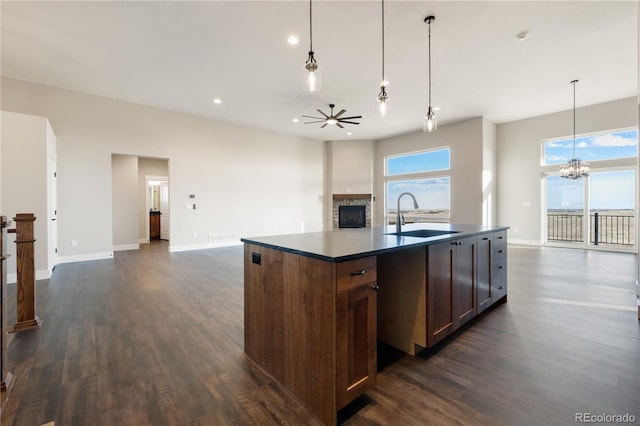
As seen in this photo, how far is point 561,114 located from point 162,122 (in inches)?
401

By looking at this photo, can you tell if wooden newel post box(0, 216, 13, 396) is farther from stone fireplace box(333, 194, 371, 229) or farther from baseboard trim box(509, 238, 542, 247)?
baseboard trim box(509, 238, 542, 247)

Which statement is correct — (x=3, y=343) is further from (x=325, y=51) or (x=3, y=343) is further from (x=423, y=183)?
(x=423, y=183)

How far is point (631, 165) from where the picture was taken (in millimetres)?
6266

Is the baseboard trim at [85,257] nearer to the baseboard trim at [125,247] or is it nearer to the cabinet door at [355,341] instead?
the baseboard trim at [125,247]

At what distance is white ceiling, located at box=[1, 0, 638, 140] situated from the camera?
3250 millimetres

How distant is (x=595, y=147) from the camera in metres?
6.75

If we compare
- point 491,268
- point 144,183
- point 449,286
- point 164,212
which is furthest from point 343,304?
point 164,212

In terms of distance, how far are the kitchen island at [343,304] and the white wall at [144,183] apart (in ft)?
26.0

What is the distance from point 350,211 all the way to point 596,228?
667 centimetres

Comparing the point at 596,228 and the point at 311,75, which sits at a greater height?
the point at 311,75

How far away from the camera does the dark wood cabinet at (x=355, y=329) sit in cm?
137

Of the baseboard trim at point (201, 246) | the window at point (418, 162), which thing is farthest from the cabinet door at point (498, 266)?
the baseboard trim at point (201, 246)

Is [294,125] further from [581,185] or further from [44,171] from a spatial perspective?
[581,185]

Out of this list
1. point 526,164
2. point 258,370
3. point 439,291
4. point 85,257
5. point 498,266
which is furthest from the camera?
point 526,164
